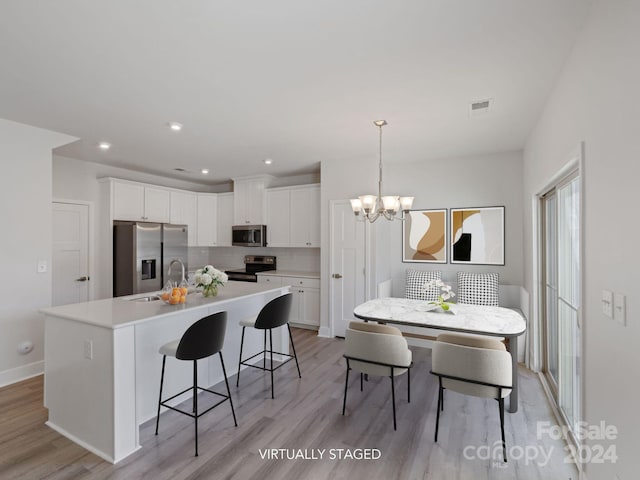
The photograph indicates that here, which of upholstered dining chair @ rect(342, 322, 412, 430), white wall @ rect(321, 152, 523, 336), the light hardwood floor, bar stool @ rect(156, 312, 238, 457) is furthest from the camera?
white wall @ rect(321, 152, 523, 336)

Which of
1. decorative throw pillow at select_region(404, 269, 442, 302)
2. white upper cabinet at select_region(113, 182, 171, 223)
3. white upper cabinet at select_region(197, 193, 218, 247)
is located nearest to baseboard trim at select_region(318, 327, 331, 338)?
decorative throw pillow at select_region(404, 269, 442, 302)

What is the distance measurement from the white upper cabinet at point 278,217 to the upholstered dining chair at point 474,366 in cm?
366

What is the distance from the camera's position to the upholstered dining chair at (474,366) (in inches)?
86.0

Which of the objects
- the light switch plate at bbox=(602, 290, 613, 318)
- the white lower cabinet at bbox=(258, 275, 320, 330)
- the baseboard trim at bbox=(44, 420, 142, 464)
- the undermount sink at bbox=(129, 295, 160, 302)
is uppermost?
the light switch plate at bbox=(602, 290, 613, 318)

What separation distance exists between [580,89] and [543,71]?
1.74ft

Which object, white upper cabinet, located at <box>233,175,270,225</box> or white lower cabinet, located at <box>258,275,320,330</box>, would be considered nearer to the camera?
white lower cabinet, located at <box>258,275,320,330</box>

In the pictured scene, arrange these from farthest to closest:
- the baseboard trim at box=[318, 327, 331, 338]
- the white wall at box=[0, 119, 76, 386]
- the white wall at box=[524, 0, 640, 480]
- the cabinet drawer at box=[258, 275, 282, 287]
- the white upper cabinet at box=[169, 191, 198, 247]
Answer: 1. the white upper cabinet at box=[169, 191, 198, 247]
2. the cabinet drawer at box=[258, 275, 282, 287]
3. the baseboard trim at box=[318, 327, 331, 338]
4. the white wall at box=[0, 119, 76, 386]
5. the white wall at box=[524, 0, 640, 480]

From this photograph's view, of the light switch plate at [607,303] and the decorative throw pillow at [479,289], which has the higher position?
the light switch plate at [607,303]

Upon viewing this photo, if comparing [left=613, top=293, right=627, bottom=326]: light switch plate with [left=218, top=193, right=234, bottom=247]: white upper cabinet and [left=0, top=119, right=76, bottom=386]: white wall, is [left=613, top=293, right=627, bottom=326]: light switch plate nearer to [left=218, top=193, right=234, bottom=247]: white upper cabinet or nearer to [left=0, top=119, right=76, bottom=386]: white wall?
[left=0, top=119, right=76, bottom=386]: white wall

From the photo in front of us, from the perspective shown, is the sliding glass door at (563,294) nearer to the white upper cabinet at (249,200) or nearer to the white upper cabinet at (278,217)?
the white upper cabinet at (278,217)

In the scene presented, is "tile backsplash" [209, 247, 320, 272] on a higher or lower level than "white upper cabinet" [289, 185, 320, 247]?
lower

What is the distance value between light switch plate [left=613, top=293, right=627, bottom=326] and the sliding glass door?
764 mm

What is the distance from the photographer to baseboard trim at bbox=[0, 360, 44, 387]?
129 inches

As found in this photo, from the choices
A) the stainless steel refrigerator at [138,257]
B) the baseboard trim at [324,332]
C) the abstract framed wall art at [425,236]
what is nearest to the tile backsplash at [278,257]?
the baseboard trim at [324,332]
